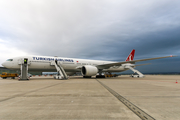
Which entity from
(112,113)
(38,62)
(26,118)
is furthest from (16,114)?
(38,62)

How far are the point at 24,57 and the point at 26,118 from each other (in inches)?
702

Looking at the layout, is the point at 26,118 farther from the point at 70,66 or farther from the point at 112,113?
the point at 70,66

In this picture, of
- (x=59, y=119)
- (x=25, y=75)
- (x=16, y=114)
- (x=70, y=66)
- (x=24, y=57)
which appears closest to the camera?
(x=59, y=119)

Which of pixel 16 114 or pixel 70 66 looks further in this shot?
pixel 70 66

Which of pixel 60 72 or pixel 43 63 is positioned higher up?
pixel 43 63

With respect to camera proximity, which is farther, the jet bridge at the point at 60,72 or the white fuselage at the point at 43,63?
the jet bridge at the point at 60,72

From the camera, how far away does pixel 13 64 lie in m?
17.6

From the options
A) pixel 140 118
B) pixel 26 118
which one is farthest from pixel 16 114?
pixel 140 118

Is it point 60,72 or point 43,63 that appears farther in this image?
point 43,63

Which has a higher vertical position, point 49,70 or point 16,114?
point 49,70

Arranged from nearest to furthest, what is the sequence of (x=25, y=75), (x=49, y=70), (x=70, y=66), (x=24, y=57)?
(x=25, y=75) → (x=24, y=57) → (x=49, y=70) → (x=70, y=66)

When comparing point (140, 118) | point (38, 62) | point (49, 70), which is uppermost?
point (38, 62)

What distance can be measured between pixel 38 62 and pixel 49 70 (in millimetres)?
2485

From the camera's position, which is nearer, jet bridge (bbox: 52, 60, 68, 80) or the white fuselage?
the white fuselage
